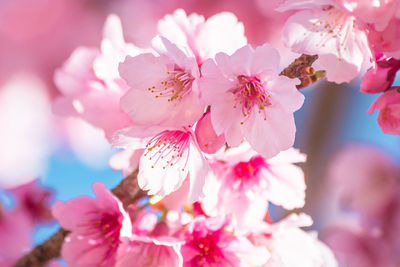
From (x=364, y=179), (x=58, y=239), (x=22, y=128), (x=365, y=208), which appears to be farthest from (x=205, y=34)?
(x=364, y=179)

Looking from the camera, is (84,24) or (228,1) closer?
(84,24)

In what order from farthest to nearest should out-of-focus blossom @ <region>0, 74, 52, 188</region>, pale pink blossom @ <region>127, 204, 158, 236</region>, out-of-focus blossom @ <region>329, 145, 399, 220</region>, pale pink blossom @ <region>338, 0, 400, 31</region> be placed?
out-of-focus blossom @ <region>329, 145, 399, 220</region>, out-of-focus blossom @ <region>0, 74, 52, 188</region>, pale pink blossom @ <region>127, 204, 158, 236</region>, pale pink blossom @ <region>338, 0, 400, 31</region>

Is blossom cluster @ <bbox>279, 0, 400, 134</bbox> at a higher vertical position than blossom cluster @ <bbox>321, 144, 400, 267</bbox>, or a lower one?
higher

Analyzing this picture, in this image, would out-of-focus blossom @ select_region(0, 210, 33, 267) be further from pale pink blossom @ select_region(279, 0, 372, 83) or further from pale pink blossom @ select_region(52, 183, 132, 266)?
pale pink blossom @ select_region(279, 0, 372, 83)

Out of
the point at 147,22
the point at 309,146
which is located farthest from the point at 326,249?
the point at 309,146

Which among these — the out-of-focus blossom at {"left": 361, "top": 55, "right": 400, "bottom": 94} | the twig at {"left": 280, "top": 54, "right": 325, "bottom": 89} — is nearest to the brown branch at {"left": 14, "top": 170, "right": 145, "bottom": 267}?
the twig at {"left": 280, "top": 54, "right": 325, "bottom": 89}

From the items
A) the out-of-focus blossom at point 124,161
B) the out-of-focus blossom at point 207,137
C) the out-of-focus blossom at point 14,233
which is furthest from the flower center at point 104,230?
the out-of-focus blossom at point 14,233

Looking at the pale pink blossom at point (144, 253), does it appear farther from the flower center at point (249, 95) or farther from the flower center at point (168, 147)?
the flower center at point (249, 95)

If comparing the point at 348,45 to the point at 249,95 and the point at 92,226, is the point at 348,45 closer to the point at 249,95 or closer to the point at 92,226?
the point at 249,95

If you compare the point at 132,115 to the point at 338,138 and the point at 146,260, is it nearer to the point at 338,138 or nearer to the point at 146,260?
the point at 146,260
